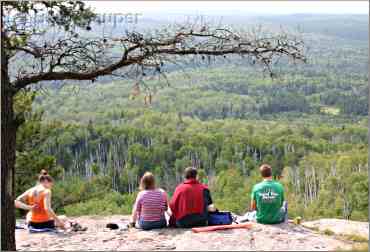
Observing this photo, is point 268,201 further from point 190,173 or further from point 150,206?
point 150,206

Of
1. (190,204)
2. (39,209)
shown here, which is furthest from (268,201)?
(39,209)

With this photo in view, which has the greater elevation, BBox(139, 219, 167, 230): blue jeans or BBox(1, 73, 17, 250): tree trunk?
BBox(1, 73, 17, 250): tree trunk

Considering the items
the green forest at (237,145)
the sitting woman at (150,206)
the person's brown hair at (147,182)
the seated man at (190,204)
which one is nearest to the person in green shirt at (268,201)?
the seated man at (190,204)

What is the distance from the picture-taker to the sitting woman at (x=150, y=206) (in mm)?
5758

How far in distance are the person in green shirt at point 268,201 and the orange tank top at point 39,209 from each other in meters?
2.07

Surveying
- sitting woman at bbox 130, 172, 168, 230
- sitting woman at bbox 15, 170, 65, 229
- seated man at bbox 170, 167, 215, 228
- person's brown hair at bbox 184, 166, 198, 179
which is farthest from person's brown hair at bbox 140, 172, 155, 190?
sitting woman at bbox 15, 170, 65, 229

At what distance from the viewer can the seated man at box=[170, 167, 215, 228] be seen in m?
5.68

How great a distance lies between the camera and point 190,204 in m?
5.68

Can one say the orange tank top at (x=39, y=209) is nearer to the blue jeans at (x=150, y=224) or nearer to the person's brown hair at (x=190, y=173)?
the blue jeans at (x=150, y=224)

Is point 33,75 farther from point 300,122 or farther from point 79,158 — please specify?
point 300,122

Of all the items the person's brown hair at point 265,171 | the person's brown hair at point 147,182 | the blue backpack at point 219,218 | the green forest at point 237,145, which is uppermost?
the person's brown hair at point 265,171

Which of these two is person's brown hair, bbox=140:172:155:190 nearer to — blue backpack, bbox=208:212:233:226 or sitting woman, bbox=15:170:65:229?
blue backpack, bbox=208:212:233:226

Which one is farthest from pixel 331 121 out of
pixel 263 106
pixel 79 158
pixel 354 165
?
pixel 79 158

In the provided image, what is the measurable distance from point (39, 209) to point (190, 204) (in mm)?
1511
